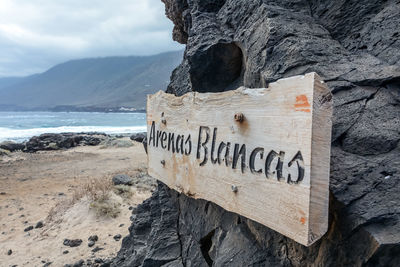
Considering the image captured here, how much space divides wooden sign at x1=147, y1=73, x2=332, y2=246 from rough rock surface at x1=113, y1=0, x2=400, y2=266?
9.8 inches

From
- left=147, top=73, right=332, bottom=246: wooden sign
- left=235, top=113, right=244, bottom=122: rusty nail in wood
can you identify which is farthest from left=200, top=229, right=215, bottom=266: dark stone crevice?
left=235, top=113, right=244, bottom=122: rusty nail in wood

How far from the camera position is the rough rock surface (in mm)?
1468

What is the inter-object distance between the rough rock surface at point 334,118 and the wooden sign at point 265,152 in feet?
0.82

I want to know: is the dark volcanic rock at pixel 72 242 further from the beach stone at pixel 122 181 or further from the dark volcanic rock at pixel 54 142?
the dark volcanic rock at pixel 54 142

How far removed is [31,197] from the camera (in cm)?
776

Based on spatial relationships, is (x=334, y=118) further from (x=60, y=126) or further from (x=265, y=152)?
(x=60, y=126)

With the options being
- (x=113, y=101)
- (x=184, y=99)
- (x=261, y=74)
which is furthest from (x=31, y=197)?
(x=113, y=101)

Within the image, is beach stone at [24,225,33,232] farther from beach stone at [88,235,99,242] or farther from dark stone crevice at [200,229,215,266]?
dark stone crevice at [200,229,215,266]

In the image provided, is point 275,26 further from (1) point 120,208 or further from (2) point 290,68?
(1) point 120,208


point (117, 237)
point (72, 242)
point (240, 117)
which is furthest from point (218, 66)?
point (72, 242)

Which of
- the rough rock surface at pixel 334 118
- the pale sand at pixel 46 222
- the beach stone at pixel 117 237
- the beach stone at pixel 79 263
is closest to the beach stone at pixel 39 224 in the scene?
the pale sand at pixel 46 222

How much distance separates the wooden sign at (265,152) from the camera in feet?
4.36

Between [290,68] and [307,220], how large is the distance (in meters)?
1.05

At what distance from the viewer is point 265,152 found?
1.54 meters
